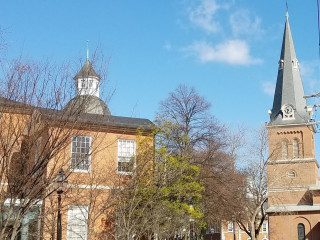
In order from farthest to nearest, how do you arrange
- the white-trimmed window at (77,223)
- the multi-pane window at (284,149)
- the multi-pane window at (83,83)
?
the multi-pane window at (284,149), the white-trimmed window at (77,223), the multi-pane window at (83,83)

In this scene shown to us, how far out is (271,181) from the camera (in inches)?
1903

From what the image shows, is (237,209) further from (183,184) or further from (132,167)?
(132,167)

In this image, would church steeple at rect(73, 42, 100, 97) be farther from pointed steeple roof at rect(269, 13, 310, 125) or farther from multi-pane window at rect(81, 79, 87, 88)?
pointed steeple roof at rect(269, 13, 310, 125)

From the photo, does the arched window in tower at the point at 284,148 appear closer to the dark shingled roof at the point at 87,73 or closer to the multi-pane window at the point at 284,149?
the multi-pane window at the point at 284,149

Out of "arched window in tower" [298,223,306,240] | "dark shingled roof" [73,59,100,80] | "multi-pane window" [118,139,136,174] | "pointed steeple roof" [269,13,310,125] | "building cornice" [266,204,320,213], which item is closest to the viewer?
"dark shingled roof" [73,59,100,80]

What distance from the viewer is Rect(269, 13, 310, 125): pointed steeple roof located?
211 feet

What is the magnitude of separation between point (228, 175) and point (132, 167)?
17.7 meters

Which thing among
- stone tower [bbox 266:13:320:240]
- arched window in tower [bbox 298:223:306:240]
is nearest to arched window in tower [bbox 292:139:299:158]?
stone tower [bbox 266:13:320:240]

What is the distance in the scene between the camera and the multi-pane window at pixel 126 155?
22.1m

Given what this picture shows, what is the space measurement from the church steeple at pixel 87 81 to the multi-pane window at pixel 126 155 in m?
10.5

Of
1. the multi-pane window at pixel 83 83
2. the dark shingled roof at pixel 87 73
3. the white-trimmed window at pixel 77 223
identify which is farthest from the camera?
the white-trimmed window at pixel 77 223

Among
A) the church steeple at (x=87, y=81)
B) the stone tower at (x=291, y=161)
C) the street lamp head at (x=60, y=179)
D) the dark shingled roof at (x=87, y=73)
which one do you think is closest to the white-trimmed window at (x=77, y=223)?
the street lamp head at (x=60, y=179)

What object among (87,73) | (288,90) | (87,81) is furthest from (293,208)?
(87,81)

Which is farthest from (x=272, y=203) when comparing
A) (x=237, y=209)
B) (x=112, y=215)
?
(x=112, y=215)
